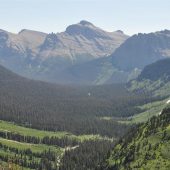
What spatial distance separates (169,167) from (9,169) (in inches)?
5006

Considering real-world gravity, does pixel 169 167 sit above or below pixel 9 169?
below

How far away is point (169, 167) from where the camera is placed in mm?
199000

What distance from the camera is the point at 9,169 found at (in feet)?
272

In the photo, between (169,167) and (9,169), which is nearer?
(9,169)
